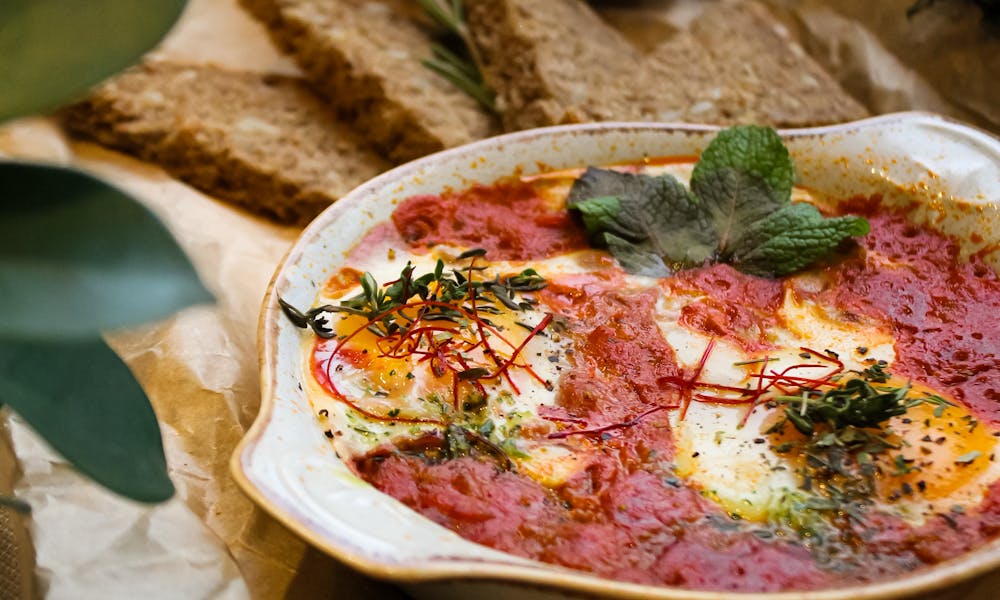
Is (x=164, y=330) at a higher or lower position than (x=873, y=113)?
lower

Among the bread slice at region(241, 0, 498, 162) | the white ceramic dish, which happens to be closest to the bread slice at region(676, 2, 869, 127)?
the white ceramic dish

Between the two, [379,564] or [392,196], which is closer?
[379,564]

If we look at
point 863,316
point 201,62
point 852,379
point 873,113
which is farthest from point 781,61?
point 201,62

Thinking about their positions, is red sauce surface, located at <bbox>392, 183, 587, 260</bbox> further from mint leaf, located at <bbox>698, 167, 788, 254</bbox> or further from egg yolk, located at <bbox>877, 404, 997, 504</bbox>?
egg yolk, located at <bbox>877, 404, 997, 504</bbox>

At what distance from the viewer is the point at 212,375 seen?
8.02ft

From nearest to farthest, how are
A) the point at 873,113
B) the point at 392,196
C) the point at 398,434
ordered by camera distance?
the point at 398,434 → the point at 392,196 → the point at 873,113

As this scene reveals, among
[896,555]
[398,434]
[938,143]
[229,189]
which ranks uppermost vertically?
[938,143]

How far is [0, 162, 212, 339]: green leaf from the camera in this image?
0.97 meters

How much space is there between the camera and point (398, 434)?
1879 millimetres

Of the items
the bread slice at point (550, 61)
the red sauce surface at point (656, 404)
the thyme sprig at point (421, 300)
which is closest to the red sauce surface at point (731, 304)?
the red sauce surface at point (656, 404)

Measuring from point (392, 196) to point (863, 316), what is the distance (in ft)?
4.10

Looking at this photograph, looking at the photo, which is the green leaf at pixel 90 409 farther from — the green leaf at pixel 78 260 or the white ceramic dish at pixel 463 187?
the white ceramic dish at pixel 463 187

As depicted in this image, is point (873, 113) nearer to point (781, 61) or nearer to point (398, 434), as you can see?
point (781, 61)

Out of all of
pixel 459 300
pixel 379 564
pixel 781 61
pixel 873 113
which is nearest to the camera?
pixel 379 564
